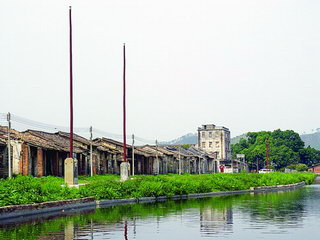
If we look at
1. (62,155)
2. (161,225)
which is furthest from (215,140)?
(161,225)

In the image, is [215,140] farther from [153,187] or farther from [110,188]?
[110,188]

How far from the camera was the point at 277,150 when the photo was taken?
152 m

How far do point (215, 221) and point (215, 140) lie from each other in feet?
412

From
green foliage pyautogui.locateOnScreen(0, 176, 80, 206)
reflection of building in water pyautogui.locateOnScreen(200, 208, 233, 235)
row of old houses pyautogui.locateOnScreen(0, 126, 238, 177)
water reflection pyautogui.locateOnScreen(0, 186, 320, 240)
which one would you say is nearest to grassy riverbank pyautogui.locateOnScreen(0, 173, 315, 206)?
green foliage pyautogui.locateOnScreen(0, 176, 80, 206)

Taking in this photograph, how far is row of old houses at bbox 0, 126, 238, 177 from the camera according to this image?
47219 millimetres

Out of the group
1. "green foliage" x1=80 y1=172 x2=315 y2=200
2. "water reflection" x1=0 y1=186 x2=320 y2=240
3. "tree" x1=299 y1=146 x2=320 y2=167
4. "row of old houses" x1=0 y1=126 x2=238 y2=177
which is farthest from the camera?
"tree" x1=299 y1=146 x2=320 y2=167

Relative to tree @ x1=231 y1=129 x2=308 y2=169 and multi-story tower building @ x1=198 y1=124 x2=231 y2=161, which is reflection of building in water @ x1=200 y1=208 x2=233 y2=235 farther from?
tree @ x1=231 y1=129 x2=308 y2=169

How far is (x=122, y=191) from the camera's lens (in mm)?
30609

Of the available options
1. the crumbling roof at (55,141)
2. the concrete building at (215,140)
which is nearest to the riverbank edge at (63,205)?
the crumbling roof at (55,141)

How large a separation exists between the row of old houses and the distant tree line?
2232 inches

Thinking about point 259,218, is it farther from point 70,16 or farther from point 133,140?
point 133,140

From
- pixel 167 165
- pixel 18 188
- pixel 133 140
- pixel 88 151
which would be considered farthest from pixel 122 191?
pixel 167 165

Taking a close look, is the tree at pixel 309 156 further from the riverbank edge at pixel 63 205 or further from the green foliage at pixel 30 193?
the green foliage at pixel 30 193

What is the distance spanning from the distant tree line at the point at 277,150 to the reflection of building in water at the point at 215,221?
12533 cm
